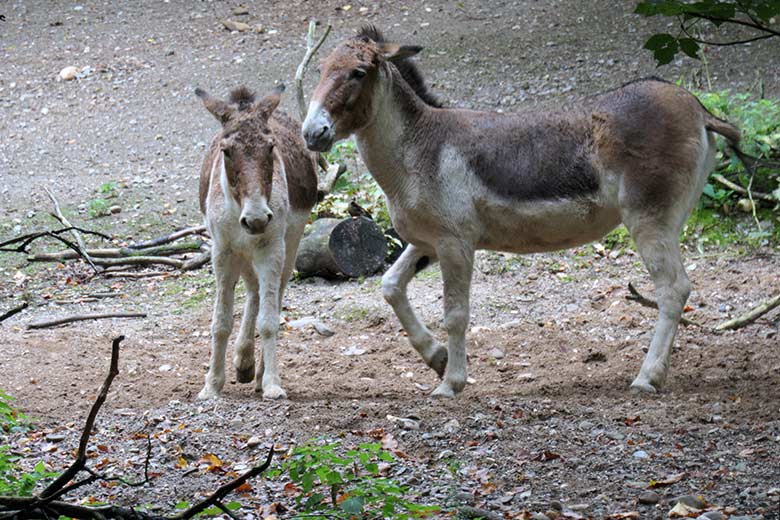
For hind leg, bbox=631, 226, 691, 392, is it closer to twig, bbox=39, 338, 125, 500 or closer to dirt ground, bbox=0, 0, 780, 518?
dirt ground, bbox=0, 0, 780, 518

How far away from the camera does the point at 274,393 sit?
6.61 metres

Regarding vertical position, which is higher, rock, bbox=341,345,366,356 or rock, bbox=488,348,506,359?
rock, bbox=488,348,506,359

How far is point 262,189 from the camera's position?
6.34 metres

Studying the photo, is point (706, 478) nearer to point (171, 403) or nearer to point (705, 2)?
point (705, 2)

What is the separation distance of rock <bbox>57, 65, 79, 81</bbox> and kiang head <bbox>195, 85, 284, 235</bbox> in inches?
431

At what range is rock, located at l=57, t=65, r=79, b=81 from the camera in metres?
16.7

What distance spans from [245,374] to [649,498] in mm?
3714

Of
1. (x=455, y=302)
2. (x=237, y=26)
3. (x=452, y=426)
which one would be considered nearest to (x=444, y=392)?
(x=455, y=302)

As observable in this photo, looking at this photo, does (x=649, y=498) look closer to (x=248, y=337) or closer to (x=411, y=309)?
(x=411, y=309)

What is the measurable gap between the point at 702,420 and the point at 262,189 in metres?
3.00

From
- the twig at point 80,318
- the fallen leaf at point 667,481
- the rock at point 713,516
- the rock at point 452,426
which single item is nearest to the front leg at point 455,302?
the rock at point 452,426

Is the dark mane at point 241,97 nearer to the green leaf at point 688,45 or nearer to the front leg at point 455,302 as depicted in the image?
the front leg at point 455,302

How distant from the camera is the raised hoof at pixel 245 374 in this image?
7230 millimetres

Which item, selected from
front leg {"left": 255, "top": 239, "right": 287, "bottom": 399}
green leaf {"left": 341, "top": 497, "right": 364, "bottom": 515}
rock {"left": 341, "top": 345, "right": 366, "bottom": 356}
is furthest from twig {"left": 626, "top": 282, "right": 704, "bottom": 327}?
green leaf {"left": 341, "top": 497, "right": 364, "bottom": 515}
